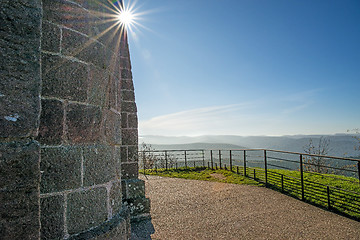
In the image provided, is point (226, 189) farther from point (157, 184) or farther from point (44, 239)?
point (44, 239)

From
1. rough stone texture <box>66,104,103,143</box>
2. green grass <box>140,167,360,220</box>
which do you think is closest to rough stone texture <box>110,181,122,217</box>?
rough stone texture <box>66,104,103,143</box>

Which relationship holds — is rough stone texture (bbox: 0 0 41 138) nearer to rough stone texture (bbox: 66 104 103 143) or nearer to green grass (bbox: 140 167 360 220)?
rough stone texture (bbox: 66 104 103 143)

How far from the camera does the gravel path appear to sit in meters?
3.87

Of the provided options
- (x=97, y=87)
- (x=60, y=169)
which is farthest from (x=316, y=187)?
(x=60, y=169)

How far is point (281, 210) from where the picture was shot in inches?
196

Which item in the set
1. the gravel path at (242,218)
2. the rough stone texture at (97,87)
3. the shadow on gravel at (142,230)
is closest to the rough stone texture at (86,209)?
the rough stone texture at (97,87)

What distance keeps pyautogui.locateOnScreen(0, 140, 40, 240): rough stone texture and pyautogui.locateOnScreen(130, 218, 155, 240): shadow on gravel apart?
3115 millimetres

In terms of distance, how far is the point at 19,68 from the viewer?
1111mm

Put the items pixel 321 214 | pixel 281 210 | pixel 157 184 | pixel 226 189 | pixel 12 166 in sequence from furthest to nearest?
pixel 157 184 → pixel 226 189 → pixel 281 210 → pixel 321 214 → pixel 12 166

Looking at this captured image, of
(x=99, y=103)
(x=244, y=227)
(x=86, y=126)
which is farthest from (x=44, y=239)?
(x=244, y=227)

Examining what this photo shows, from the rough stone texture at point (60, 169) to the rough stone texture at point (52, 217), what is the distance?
7 centimetres

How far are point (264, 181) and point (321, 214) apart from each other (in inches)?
114

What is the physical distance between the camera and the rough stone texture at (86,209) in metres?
1.46

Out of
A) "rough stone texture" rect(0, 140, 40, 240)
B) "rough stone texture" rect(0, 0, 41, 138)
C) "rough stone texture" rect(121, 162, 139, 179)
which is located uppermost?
"rough stone texture" rect(0, 0, 41, 138)
